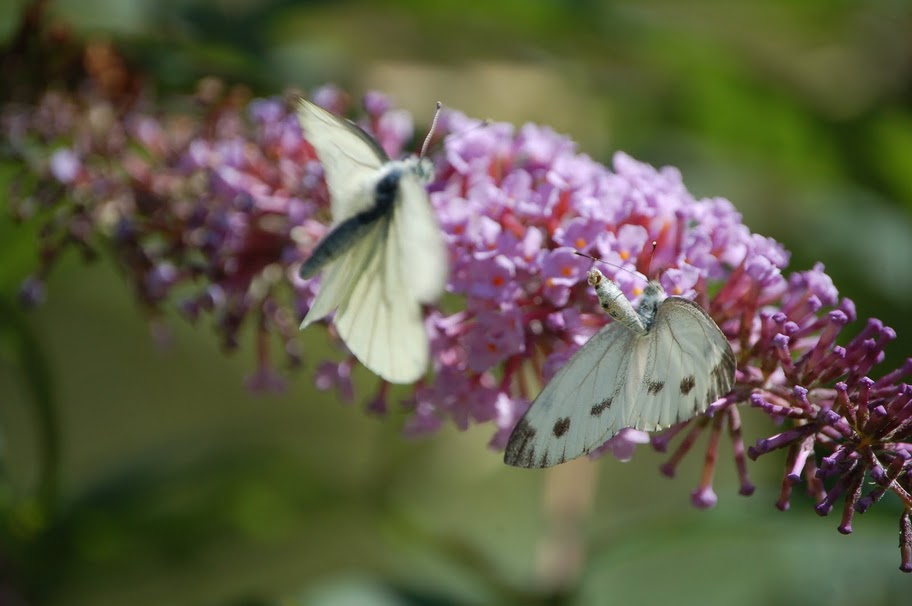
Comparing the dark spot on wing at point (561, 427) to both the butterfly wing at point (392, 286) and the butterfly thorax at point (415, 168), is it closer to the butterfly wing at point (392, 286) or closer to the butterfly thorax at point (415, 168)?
the butterfly wing at point (392, 286)

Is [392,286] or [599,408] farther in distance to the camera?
[392,286]

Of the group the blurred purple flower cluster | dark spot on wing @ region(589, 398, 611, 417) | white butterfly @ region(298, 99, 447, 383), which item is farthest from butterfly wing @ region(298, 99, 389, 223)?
dark spot on wing @ region(589, 398, 611, 417)

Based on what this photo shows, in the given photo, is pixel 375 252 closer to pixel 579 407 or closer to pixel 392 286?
pixel 392 286

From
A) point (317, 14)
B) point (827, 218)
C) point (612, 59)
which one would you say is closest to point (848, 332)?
point (827, 218)

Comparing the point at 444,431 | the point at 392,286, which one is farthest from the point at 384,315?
the point at 444,431

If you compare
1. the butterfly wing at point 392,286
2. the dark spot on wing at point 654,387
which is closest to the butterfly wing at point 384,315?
the butterfly wing at point 392,286

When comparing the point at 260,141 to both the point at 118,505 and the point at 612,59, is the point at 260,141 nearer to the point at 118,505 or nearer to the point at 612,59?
the point at 118,505
